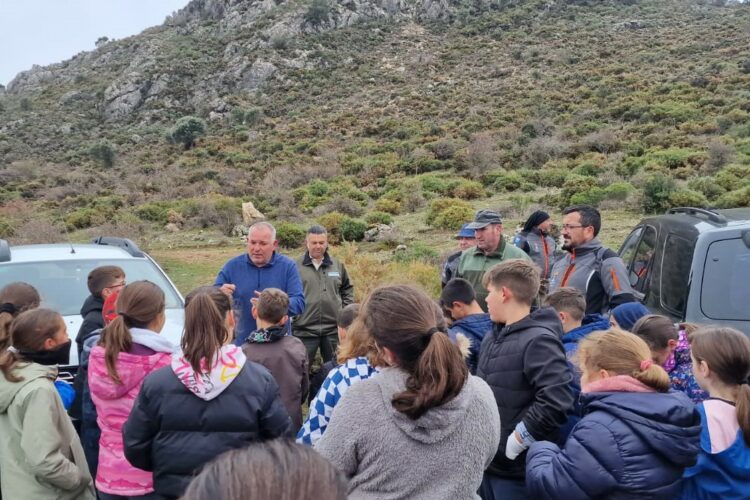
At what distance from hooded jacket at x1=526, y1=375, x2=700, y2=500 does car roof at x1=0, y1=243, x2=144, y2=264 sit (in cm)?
490

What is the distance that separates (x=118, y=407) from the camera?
Answer: 8.58ft

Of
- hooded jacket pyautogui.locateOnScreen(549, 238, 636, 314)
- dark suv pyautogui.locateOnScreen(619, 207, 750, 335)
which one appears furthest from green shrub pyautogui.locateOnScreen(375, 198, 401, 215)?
dark suv pyautogui.locateOnScreen(619, 207, 750, 335)

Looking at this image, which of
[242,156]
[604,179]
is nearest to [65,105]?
[242,156]

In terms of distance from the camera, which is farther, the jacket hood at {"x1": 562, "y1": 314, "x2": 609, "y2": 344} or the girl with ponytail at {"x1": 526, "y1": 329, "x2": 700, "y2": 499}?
the jacket hood at {"x1": 562, "y1": 314, "x2": 609, "y2": 344}

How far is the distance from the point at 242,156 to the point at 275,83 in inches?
744

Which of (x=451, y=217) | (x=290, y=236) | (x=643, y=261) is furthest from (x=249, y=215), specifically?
(x=643, y=261)

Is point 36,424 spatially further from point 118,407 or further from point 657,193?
point 657,193

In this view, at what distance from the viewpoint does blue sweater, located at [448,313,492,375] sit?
3.11m

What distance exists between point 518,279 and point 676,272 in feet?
5.96

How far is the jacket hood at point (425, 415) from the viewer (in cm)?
171

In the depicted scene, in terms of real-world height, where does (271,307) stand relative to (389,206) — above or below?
above

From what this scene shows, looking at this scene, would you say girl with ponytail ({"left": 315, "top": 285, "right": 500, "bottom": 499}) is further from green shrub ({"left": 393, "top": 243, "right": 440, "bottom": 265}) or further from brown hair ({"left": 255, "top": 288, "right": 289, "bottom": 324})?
green shrub ({"left": 393, "top": 243, "right": 440, "bottom": 265})

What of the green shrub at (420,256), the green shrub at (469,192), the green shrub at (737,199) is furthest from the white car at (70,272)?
the green shrub at (469,192)

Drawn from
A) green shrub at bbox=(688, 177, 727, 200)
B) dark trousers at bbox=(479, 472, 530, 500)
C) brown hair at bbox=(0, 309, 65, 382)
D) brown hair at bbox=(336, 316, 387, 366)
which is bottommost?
green shrub at bbox=(688, 177, 727, 200)
